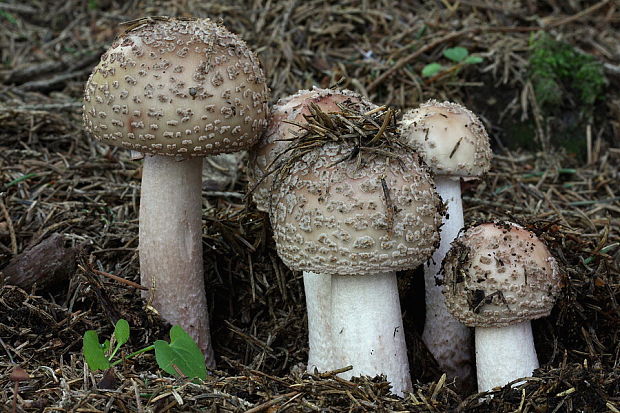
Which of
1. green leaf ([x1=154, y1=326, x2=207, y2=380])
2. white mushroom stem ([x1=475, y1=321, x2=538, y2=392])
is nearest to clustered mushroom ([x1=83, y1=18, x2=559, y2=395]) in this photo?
A: white mushroom stem ([x1=475, y1=321, x2=538, y2=392])

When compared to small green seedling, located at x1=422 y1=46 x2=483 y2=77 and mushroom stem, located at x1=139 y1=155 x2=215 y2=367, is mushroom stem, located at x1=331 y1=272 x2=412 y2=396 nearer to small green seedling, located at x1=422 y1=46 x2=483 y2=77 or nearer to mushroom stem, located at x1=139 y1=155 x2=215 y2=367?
mushroom stem, located at x1=139 y1=155 x2=215 y2=367

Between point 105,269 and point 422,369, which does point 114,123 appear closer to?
point 105,269

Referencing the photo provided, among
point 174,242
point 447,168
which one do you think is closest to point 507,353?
point 447,168

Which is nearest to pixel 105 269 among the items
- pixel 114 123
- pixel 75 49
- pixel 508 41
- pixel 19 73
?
pixel 114 123

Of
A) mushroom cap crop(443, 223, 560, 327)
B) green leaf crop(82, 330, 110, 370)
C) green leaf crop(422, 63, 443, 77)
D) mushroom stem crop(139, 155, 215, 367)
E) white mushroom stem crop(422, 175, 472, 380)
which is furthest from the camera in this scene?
green leaf crop(422, 63, 443, 77)

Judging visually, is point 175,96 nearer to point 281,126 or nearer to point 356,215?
point 281,126

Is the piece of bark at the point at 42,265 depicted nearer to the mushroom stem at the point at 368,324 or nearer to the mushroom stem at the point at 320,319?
the mushroom stem at the point at 320,319
